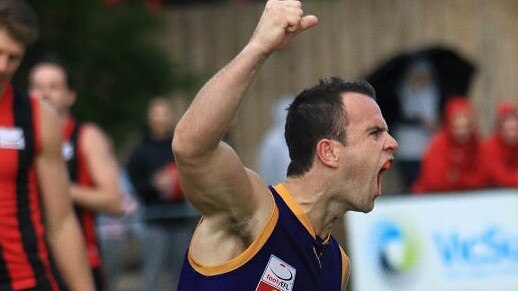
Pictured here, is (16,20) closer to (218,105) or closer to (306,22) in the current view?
(218,105)

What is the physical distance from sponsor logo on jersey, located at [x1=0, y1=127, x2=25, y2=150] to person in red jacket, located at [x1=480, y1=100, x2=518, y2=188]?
263 inches

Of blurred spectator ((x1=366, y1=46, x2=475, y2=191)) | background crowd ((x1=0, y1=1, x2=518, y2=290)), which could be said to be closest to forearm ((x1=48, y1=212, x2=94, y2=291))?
background crowd ((x1=0, y1=1, x2=518, y2=290))

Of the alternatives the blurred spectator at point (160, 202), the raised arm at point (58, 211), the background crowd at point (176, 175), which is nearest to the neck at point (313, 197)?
the raised arm at point (58, 211)

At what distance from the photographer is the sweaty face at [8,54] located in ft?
17.4

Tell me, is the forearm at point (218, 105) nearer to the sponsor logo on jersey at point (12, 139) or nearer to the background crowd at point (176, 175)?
the sponsor logo on jersey at point (12, 139)

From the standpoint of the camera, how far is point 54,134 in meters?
5.50

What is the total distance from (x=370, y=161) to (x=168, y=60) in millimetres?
11129

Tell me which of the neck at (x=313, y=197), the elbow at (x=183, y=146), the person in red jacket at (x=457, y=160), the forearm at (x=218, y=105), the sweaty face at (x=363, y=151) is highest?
the forearm at (x=218, y=105)

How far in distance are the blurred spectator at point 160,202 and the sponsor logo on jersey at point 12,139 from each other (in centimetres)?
641

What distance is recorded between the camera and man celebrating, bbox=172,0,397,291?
4188 millimetres

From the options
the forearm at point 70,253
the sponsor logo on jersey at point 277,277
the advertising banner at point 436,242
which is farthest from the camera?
the advertising banner at point 436,242

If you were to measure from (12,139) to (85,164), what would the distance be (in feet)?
7.61

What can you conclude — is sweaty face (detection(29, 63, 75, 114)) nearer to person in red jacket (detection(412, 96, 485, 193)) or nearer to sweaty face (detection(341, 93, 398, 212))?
sweaty face (detection(341, 93, 398, 212))

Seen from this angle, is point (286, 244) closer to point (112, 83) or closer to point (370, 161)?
point (370, 161)
